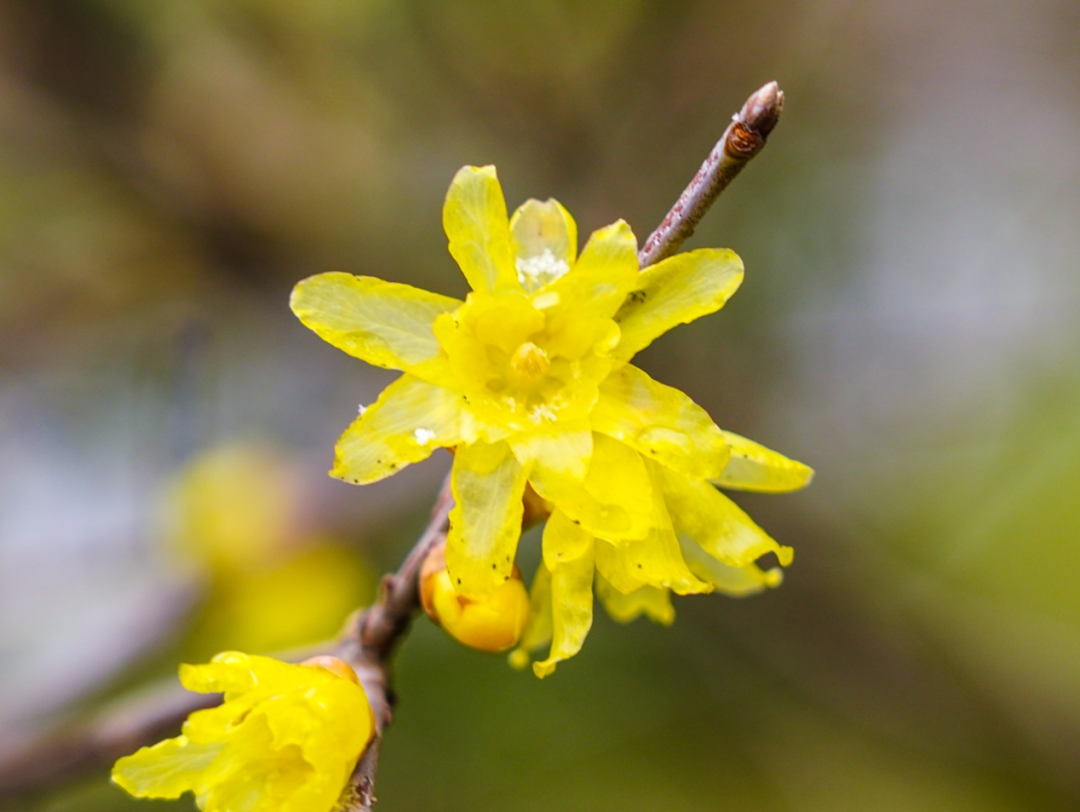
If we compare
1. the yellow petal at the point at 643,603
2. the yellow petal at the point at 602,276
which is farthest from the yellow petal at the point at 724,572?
the yellow petal at the point at 602,276

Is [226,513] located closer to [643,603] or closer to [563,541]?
[643,603]

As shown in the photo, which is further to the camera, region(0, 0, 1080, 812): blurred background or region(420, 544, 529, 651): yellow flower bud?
region(0, 0, 1080, 812): blurred background

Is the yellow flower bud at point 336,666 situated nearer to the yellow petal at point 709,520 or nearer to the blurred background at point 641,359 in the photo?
the yellow petal at point 709,520

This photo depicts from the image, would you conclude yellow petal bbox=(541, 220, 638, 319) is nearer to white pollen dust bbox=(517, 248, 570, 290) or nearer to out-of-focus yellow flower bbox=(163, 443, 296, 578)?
white pollen dust bbox=(517, 248, 570, 290)

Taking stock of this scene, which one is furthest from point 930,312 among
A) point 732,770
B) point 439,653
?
point 439,653

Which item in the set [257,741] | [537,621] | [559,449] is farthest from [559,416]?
[257,741]

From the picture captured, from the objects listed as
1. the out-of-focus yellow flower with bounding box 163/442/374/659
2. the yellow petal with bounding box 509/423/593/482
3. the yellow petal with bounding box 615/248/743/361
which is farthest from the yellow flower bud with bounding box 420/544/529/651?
the out-of-focus yellow flower with bounding box 163/442/374/659
